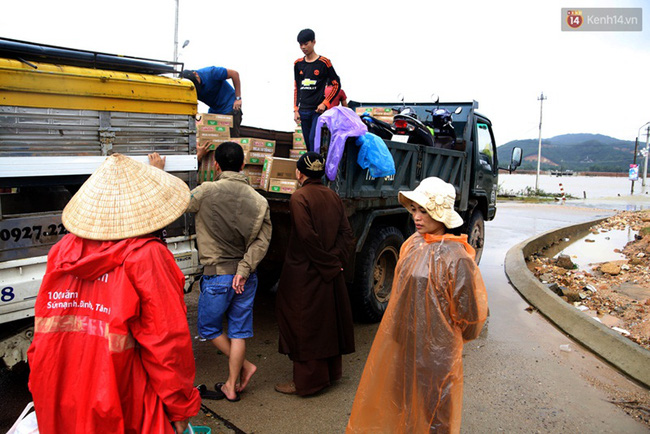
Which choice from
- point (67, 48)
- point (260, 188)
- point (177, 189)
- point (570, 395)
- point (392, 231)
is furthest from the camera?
point (392, 231)

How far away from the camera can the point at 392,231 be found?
5.46m

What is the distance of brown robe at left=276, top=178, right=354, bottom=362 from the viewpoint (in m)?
3.59

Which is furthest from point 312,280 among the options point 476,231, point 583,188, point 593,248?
point 583,188

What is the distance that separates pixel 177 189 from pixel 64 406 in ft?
3.02

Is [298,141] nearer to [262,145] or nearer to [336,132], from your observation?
[262,145]

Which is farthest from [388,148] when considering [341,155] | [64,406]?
[64,406]

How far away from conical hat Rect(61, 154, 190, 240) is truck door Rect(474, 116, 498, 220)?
253 inches

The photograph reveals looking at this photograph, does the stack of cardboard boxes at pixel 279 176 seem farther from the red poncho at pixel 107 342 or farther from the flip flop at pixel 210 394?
the red poncho at pixel 107 342

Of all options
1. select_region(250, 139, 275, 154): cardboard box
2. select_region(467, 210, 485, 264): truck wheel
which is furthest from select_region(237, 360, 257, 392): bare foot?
select_region(467, 210, 485, 264): truck wheel

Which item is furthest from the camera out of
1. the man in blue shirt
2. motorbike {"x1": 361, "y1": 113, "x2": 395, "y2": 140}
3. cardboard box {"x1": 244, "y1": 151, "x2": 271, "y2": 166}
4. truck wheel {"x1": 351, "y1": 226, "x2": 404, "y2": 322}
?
motorbike {"x1": 361, "y1": 113, "x2": 395, "y2": 140}

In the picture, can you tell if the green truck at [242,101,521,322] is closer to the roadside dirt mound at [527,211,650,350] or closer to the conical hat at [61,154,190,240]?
the roadside dirt mound at [527,211,650,350]

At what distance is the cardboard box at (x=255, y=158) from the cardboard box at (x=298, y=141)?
791mm

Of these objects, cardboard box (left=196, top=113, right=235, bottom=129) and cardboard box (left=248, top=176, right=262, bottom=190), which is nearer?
cardboard box (left=196, top=113, right=235, bottom=129)

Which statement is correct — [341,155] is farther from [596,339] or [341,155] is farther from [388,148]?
[596,339]
